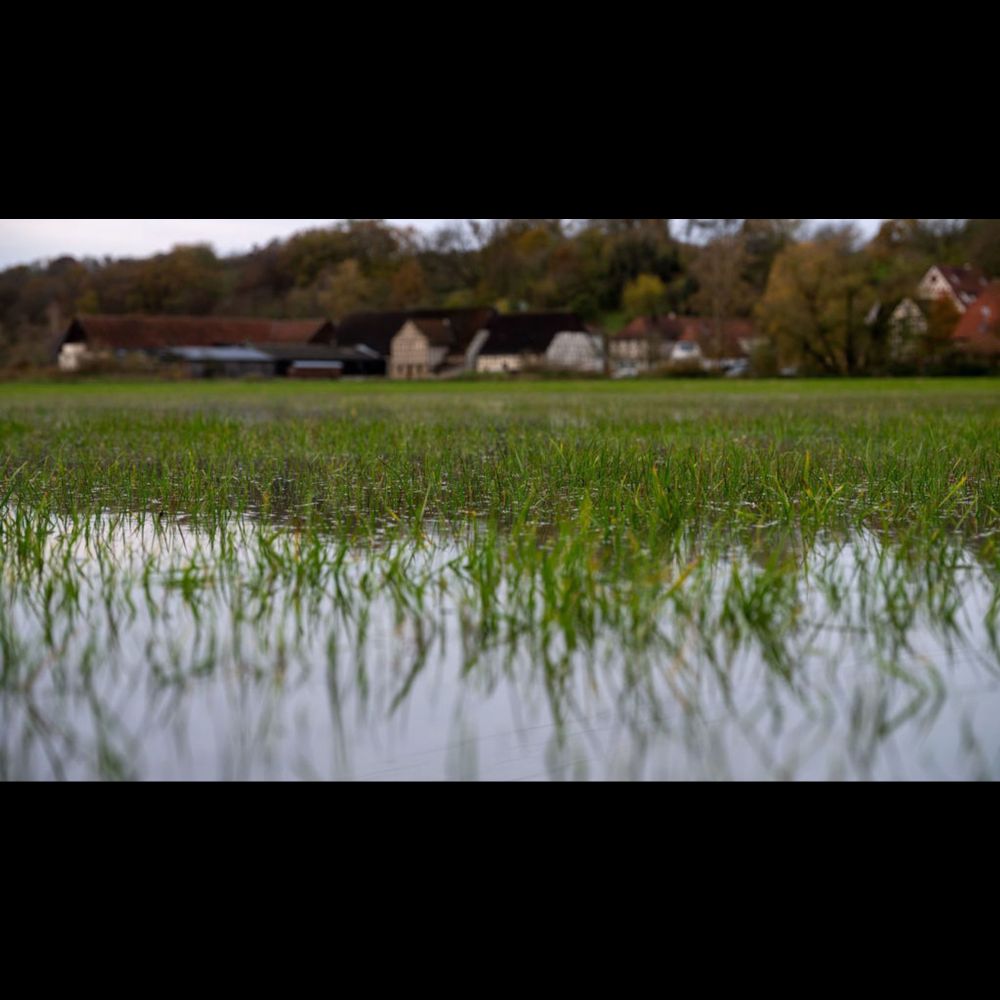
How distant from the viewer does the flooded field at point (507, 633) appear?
157cm

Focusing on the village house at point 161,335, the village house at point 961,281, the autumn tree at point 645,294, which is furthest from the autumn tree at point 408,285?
the village house at point 961,281

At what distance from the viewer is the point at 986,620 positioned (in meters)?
2.25

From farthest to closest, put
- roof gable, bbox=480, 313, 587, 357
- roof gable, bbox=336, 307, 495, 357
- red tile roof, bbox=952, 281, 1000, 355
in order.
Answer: roof gable, bbox=336, 307, 495, 357
roof gable, bbox=480, 313, 587, 357
red tile roof, bbox=952, 281, 1000, 355

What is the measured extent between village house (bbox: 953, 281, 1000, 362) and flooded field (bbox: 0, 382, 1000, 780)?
30.9 m

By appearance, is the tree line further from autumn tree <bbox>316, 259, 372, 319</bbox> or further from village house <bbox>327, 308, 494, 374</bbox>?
village house <bbox>327, 308, 494, 374</bbox>

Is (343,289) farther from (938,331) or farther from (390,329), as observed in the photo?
(938,331)

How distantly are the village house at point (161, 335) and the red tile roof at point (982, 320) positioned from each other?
2869 cm

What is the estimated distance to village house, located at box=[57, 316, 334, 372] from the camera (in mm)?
40469

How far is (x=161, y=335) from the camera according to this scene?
44.2 meters

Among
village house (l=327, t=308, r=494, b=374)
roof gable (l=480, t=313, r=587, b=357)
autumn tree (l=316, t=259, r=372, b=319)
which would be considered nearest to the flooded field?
autumn tree (l=316, t=259, r=372, b=319)

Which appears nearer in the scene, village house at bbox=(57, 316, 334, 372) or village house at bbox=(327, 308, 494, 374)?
village house at bbox=(57, 316, 334, 372)

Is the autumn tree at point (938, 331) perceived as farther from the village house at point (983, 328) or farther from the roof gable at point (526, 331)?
the roof gable at point (526, 331)
